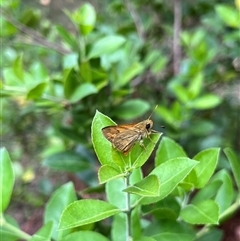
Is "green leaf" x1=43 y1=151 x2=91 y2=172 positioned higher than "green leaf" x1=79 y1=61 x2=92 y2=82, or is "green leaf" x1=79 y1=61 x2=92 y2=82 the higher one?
"green leaf" x1=79 y1=61 x2=92 y2=82

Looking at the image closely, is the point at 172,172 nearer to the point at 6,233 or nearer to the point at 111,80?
the point at 6,233

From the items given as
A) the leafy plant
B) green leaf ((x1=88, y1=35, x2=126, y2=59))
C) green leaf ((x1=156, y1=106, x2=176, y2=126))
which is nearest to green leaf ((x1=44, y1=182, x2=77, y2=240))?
the leafy plant

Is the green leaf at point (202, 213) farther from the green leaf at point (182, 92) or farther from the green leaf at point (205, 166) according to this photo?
the green leaf at point (182, 92)

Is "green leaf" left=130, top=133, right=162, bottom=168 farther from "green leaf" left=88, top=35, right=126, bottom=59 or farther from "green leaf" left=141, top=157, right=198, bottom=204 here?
"green leaf" left=88, top=35, right=126, bottom=59

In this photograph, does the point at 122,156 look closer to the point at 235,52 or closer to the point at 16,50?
the point at 235,52

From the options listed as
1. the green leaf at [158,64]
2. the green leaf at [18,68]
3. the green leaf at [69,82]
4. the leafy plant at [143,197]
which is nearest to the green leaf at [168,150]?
the leafy plant at [143,197]
